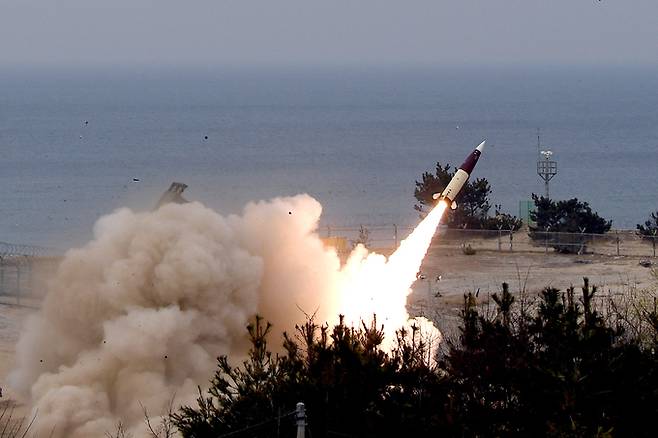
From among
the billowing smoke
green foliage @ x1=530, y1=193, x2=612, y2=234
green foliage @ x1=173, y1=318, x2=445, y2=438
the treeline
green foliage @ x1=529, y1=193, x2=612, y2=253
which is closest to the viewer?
the treeline

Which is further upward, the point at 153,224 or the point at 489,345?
the point at 153,224

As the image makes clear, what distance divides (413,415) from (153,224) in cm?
1069

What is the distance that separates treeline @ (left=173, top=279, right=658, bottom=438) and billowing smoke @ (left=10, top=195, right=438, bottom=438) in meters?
6.27

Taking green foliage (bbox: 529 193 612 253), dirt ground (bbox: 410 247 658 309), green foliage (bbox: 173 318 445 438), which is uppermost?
green foliage (bbox: 529 193 612 253)

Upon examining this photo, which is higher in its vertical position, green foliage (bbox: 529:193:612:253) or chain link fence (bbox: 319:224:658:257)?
green foliage (bbox: 529:193:612:253)

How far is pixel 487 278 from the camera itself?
41.1 metres

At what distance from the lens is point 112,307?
26.0 metres

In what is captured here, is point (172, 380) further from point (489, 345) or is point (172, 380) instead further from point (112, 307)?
point (489, 345)

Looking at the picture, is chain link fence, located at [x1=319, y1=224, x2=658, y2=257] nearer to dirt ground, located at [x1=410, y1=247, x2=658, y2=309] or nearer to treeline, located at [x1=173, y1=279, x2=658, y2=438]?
→ dirt ground, located at [x1=410, y1=247, x2=658, y2=309]

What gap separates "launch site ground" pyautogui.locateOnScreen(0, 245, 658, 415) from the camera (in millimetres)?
36094

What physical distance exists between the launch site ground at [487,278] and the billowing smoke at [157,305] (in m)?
5.18

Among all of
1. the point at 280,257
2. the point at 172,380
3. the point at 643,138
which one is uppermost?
the point at 643,138

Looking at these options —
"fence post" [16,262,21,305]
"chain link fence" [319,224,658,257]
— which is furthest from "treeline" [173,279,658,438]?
"chain link fence" [319,224,658,257]

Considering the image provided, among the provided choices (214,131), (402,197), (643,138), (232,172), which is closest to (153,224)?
(402,197)
